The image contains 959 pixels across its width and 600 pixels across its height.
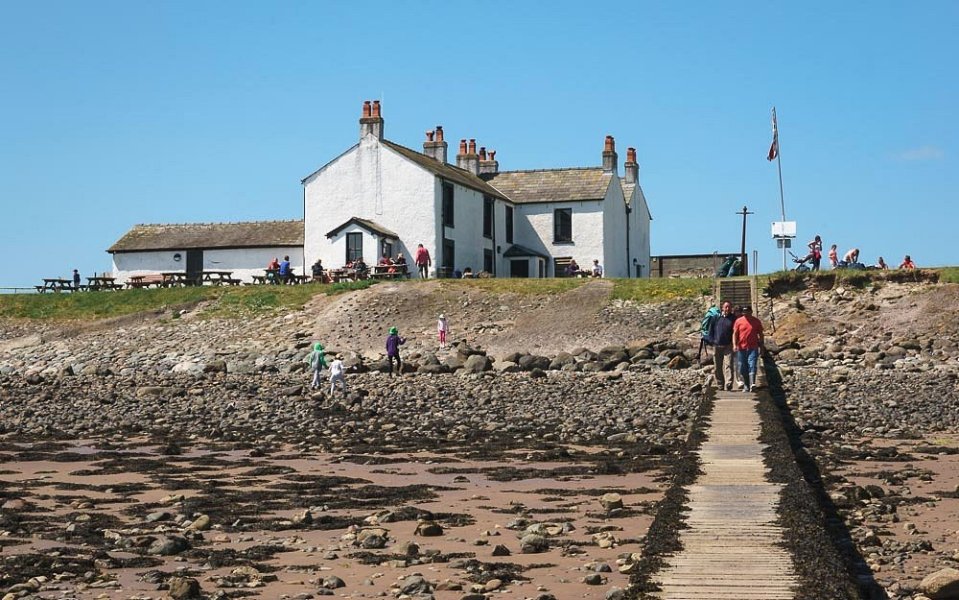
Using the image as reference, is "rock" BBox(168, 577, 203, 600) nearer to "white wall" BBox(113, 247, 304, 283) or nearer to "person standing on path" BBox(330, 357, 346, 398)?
"person standing on path" BBox(330, 357, 346, 398)

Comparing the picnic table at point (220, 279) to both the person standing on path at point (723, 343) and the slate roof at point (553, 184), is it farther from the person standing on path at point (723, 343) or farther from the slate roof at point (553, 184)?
the person standing on path at point (723, 343)

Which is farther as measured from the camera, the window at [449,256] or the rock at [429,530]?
Answer: the window at [449,256]

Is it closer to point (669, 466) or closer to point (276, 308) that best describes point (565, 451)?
point (669, 466)

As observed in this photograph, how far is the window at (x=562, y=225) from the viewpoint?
187 ft

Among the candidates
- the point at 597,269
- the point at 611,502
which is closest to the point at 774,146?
the point at 597,269

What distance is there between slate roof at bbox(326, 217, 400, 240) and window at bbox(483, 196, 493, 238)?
16.9 ft

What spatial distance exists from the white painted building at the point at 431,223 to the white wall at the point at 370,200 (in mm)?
41

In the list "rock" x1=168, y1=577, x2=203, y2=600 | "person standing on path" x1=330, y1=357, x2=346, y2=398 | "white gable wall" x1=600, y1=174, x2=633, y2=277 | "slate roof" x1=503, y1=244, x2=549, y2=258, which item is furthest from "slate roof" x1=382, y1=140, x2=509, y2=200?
"rock" x1=168, y1=577, x2=203, y2=600

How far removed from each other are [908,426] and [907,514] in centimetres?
1008

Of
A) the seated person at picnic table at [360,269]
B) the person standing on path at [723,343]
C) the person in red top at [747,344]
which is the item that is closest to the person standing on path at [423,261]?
the seated person at picnic table at [360,269]

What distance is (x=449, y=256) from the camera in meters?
52.8

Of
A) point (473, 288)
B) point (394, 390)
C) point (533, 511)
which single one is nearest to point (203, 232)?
point (473, 288)

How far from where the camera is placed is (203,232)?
57969 mm

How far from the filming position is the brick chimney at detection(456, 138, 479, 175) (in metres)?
61.3
